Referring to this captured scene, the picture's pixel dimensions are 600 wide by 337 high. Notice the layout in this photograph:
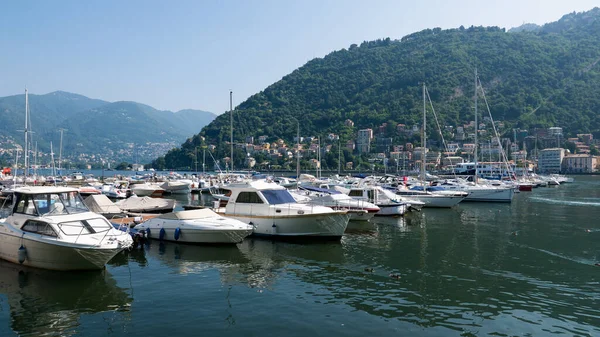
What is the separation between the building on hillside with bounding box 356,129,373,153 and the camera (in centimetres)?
16630

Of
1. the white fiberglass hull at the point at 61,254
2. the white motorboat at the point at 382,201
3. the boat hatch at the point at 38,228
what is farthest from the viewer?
the white motorboat at the point at 382,201

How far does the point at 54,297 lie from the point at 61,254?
206cm

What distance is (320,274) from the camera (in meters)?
15.3

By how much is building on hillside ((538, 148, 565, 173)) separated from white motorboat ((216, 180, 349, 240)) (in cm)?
14588

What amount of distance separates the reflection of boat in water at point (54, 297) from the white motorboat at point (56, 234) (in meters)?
0.43

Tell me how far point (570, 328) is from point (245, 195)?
A: 51.0ft

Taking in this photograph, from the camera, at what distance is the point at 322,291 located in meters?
13.2

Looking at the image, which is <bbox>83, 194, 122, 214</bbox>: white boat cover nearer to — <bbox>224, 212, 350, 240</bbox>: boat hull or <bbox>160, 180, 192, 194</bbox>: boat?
<bbox>224, 212, 350, 240</bbox>: boat hull

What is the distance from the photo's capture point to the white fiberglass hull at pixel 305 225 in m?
20.8

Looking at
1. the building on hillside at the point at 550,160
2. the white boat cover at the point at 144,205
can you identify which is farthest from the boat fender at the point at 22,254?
the building on hillside at the point at 550,160

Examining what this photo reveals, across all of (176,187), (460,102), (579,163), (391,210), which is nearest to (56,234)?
(391,210)

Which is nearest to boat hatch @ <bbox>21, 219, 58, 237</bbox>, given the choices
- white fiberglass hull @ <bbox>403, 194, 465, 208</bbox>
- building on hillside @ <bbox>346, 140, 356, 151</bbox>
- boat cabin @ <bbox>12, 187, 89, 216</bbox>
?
boat cabin @ <bbox>12, 187, 89, 216</bbox>

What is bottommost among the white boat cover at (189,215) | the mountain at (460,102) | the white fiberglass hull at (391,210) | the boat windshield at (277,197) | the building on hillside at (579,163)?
the white fiberglass hull at (391,210)

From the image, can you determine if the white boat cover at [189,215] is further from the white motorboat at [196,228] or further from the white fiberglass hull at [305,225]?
the white fiberglass hull at [305,225]
